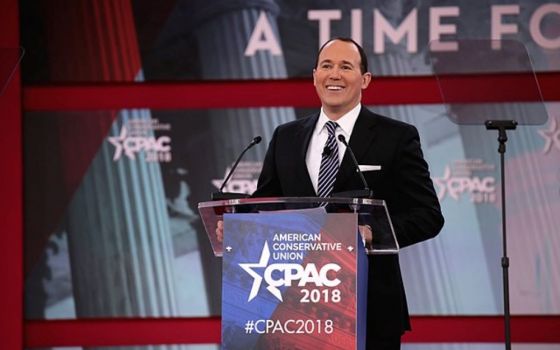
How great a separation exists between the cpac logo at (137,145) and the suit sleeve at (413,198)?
229 cm

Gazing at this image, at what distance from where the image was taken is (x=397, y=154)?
3184 mm

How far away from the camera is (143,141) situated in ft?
17.4

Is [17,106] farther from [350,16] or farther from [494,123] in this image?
[494,123]

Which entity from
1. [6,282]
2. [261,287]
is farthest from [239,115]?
[261,287]

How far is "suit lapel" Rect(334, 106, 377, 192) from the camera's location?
123 inches

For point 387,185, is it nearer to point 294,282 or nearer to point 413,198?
point 413,198

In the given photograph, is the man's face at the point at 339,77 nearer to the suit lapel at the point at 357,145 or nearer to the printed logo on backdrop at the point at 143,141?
the suit lapel at the point at 357,145

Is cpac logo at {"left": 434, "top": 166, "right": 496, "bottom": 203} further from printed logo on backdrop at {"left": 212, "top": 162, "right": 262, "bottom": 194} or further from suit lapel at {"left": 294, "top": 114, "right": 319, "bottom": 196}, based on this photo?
suit lapel at {"left": 294, "top": 114, "right": 319, "bottom": 196}

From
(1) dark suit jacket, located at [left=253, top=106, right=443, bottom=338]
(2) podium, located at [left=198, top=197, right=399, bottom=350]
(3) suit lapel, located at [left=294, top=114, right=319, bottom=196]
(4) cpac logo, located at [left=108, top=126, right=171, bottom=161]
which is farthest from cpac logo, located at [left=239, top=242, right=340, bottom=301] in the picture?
(4) cpac logo, located at [left=108, top=126, right=171, bottom=161]

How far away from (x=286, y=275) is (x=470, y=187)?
2.75 meters

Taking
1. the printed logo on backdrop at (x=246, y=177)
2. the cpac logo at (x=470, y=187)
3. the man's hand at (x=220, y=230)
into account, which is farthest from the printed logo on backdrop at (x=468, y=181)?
the man's hand at (x=220, y=230)

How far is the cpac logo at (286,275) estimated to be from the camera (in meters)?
2.63

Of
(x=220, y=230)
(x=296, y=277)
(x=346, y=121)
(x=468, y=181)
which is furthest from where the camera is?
(x=468, y=181)

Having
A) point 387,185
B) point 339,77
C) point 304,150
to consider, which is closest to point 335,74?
point 339,77
